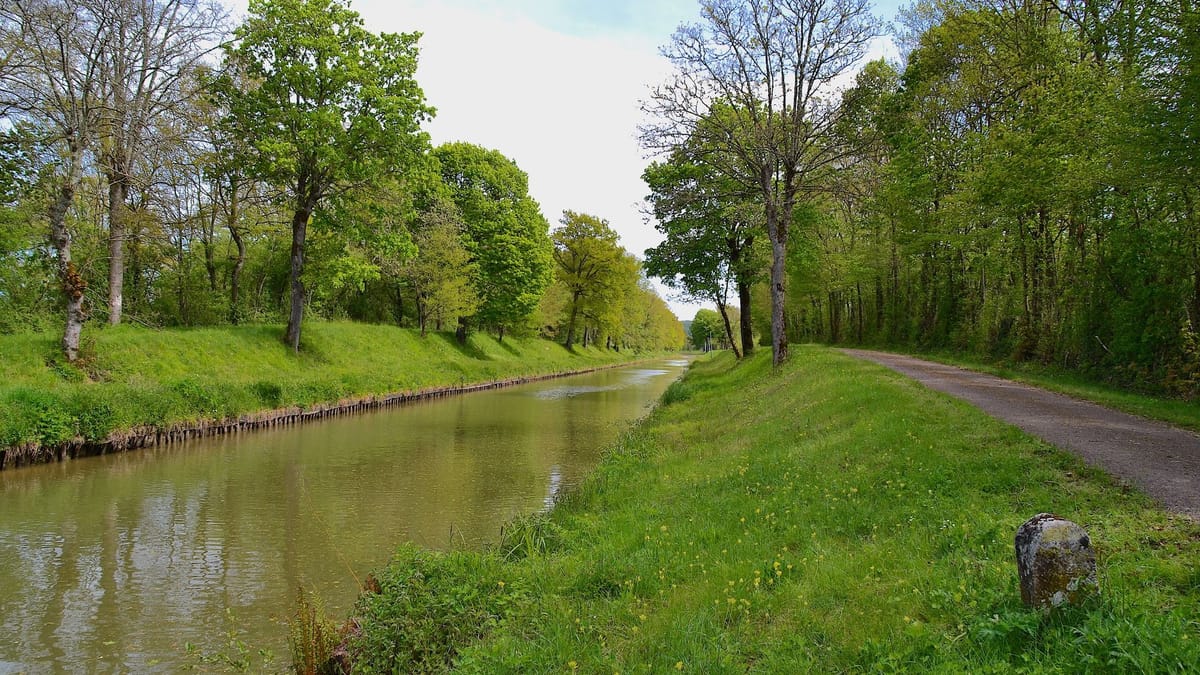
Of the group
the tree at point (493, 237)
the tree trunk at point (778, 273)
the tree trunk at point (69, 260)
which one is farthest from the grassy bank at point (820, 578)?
the tree at point (493, 237)

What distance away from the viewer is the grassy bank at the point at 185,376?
42.8 feet

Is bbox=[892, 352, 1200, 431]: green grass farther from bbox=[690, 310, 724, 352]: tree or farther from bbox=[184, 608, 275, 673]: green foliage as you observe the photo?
bbox=[690, 310, 724, 352]: tree

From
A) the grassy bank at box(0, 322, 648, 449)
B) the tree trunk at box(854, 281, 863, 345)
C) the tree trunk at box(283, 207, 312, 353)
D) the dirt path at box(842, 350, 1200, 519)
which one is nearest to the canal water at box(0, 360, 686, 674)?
the grassy bank at box(0, 322, 648, 449)

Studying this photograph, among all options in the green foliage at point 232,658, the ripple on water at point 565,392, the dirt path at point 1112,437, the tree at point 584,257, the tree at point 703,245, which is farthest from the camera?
the tree at point 584,257

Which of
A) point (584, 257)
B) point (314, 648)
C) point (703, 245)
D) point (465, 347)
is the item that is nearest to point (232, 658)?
point (314, 648)

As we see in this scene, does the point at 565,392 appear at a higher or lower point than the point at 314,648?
lower

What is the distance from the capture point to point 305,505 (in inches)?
419

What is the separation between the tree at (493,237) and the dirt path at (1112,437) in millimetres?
32020

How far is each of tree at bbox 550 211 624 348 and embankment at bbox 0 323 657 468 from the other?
25.3 meters

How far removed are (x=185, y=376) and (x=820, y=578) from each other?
19.1m

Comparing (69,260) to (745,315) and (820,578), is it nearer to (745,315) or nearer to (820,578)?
(820,578)

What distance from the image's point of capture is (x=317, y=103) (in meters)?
23.2

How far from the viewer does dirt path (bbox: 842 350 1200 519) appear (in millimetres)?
5841

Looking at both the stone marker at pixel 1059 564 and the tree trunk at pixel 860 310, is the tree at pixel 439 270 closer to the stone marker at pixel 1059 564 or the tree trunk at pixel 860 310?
the tree trunk at pixel 860 310
